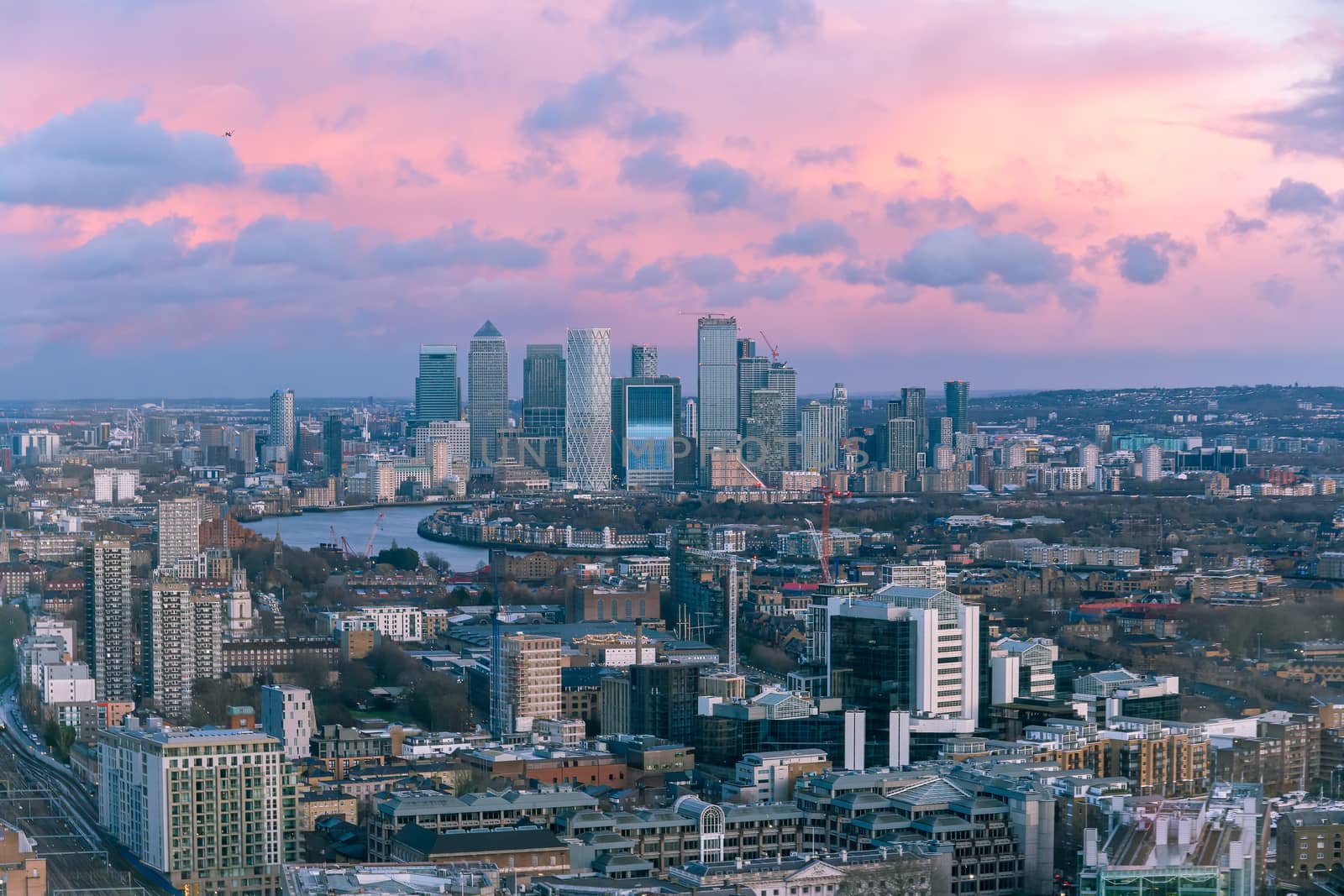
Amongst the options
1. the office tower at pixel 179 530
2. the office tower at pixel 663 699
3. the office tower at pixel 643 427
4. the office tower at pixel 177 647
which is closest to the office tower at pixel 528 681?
the office tower at pixel 663 699

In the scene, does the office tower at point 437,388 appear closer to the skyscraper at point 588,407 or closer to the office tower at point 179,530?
the skyscraper at point 588,407

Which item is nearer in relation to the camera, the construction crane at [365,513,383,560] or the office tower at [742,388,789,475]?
the construction crane at [365,513,383,560]

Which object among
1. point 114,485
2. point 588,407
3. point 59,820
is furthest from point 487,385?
point 59,820

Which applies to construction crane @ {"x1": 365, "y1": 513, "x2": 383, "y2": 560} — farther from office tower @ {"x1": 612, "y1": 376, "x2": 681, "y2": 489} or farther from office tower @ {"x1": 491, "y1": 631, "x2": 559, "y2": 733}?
office tower @ {"x1": 491, "y1": 631, "x2": 559, "y2": 733}

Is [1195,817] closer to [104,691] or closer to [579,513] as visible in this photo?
[104,691]

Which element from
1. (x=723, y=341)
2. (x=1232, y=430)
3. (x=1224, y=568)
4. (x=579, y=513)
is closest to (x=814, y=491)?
(x=579, y=513)

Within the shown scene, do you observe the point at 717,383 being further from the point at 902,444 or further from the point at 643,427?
the point at 902,444

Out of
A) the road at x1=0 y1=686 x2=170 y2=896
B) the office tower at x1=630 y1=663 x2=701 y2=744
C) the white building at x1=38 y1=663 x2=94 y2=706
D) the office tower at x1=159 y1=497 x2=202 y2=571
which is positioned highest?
the office tower at x1=159 y1=497 x2=202 y2=571

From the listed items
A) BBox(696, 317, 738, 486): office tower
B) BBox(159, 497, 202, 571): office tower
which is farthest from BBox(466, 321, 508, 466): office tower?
BBox(159, 497, 202, 571): office tower
